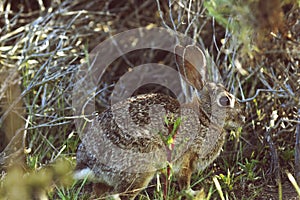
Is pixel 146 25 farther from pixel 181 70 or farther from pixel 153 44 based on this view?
pixel 181 70

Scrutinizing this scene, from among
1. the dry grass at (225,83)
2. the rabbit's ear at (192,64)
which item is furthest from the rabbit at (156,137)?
the dry grass at (225,83)

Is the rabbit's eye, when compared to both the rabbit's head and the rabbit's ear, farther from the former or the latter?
the rabbit's ear

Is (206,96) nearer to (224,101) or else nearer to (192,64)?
(224,101)

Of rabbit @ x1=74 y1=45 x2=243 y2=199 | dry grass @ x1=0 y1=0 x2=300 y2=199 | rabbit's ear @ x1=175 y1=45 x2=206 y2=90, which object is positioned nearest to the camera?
dry grass @ x1=0 y1=0 x2=300 y2=199

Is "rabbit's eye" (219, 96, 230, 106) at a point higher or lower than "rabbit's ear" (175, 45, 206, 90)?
lower

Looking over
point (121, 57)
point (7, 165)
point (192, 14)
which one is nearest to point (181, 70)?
point (192, 14)

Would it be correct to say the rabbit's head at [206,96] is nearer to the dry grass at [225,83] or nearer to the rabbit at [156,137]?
the rabbit at [156,137]

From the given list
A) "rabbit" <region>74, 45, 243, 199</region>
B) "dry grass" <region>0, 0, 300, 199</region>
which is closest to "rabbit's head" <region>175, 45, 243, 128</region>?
"rabbit" <region>74, 45, 243, 199</region>

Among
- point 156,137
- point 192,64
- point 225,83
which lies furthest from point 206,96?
point 156,137
